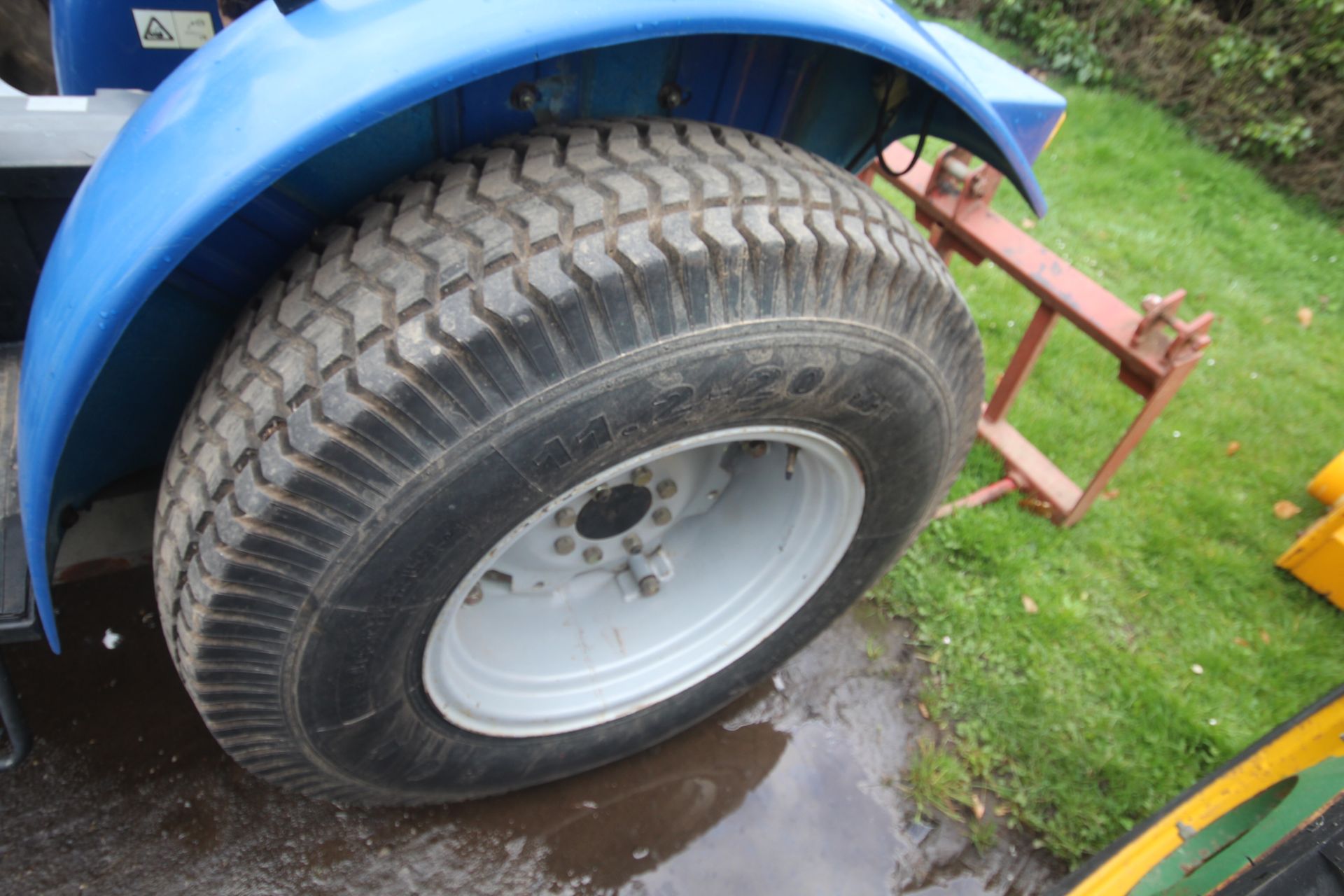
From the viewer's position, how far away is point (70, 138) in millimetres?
1433

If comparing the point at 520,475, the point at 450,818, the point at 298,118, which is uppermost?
the point at 298,118

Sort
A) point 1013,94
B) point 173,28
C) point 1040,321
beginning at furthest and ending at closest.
Answer: 1. point 1040,321
2. point 1013,94
3. point 173,28

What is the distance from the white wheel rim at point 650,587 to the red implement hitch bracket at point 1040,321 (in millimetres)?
902

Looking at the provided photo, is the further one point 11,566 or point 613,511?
point 613,511

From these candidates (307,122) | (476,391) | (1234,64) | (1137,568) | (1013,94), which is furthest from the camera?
(1234,64)

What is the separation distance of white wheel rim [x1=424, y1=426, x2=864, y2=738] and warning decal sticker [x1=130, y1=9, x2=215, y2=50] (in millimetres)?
1245

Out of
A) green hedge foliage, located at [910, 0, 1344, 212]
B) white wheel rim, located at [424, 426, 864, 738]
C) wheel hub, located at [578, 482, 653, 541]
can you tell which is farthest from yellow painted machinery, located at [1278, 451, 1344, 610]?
green hedge foliage, located at [910, 0, 1344, 212]

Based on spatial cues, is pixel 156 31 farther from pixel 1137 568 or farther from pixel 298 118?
pixel 1137 568

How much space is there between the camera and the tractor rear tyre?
1.10 metres

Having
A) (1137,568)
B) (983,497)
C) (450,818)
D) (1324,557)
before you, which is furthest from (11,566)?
(1324,557)

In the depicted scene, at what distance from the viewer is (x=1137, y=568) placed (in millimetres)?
2729

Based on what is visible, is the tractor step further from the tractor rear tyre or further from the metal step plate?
the tractor rear tyre

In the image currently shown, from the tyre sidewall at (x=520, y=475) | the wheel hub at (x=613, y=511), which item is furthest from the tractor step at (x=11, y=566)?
the wheel hub at (x=613, y=511)

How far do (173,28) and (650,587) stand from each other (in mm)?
1562
